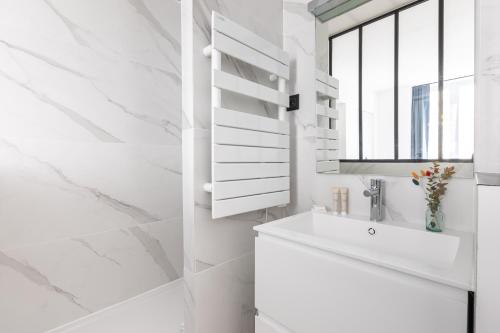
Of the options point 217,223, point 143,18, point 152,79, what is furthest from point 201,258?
point 143,18

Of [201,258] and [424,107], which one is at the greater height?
[424,107]

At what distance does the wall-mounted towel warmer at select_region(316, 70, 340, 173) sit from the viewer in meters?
1.34

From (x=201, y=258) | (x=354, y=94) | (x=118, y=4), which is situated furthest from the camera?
(x=118, y=4)

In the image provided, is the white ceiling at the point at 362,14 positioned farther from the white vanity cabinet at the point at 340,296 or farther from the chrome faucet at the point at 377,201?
the white vanity cabinet at the point at 340,296

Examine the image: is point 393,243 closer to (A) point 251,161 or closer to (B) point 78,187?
(A) point 251,161

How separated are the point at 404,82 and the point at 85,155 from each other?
1776 millimetres

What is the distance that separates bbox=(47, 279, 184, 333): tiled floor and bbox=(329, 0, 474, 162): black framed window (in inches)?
59.0

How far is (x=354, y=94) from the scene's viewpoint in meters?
1.26

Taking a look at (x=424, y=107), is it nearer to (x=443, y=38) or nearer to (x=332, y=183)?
(x=443, y=38)

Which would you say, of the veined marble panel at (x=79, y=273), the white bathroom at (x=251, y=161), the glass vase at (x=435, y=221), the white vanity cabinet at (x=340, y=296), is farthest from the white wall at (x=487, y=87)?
the veined marble panel at (x=79, y=273)

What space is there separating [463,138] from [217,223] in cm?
110

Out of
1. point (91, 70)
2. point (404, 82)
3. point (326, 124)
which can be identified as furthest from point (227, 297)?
point (91, 70)

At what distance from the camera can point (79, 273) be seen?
1.49 metres

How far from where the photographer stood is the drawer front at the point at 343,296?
595mm
